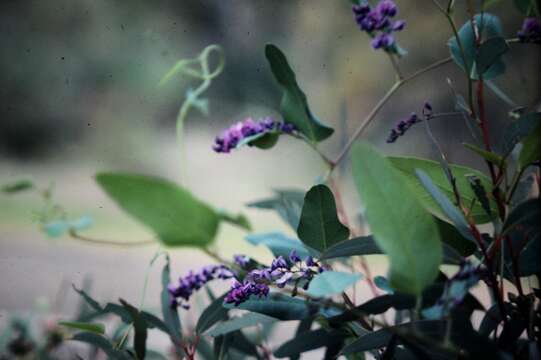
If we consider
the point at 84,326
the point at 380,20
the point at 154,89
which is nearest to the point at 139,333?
the point at 84,326

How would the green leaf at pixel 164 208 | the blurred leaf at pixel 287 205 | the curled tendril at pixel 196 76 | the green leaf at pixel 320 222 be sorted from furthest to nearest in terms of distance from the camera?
1. the curled tendril at pixel 196 76
2. the blurred leaf at pixel 287 205
3. the green leaf at pixel 320 222
4. the green leaf at pixel 164 208

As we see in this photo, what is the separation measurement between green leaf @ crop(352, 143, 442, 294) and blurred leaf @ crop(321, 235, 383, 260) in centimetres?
5

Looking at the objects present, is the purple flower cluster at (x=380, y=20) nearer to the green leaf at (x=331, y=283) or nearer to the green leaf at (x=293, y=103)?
the green leaf at (x=293, y=103)

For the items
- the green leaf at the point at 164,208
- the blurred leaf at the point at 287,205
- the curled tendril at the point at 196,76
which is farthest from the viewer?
the curled tendril at the point at 196,76

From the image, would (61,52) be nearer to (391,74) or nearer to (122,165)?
(122,165)

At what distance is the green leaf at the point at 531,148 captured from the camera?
0.26 metres

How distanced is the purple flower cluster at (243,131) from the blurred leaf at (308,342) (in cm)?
13

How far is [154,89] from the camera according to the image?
2.13ft

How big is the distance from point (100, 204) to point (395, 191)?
0.49 m

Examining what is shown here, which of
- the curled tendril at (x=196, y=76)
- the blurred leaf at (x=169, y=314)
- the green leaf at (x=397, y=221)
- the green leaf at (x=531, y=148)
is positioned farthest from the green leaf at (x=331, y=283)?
the curled tendril at (x=196, y=76)

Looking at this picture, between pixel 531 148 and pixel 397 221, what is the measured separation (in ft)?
0.34

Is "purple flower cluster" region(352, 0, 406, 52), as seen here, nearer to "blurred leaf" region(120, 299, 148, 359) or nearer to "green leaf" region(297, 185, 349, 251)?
"green leaf" region(297, 185, 349, 251)

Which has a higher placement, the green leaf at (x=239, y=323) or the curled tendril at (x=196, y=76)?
the curled tendril at (x=196, y=76)

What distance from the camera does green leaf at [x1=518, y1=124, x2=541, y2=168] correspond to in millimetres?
264
